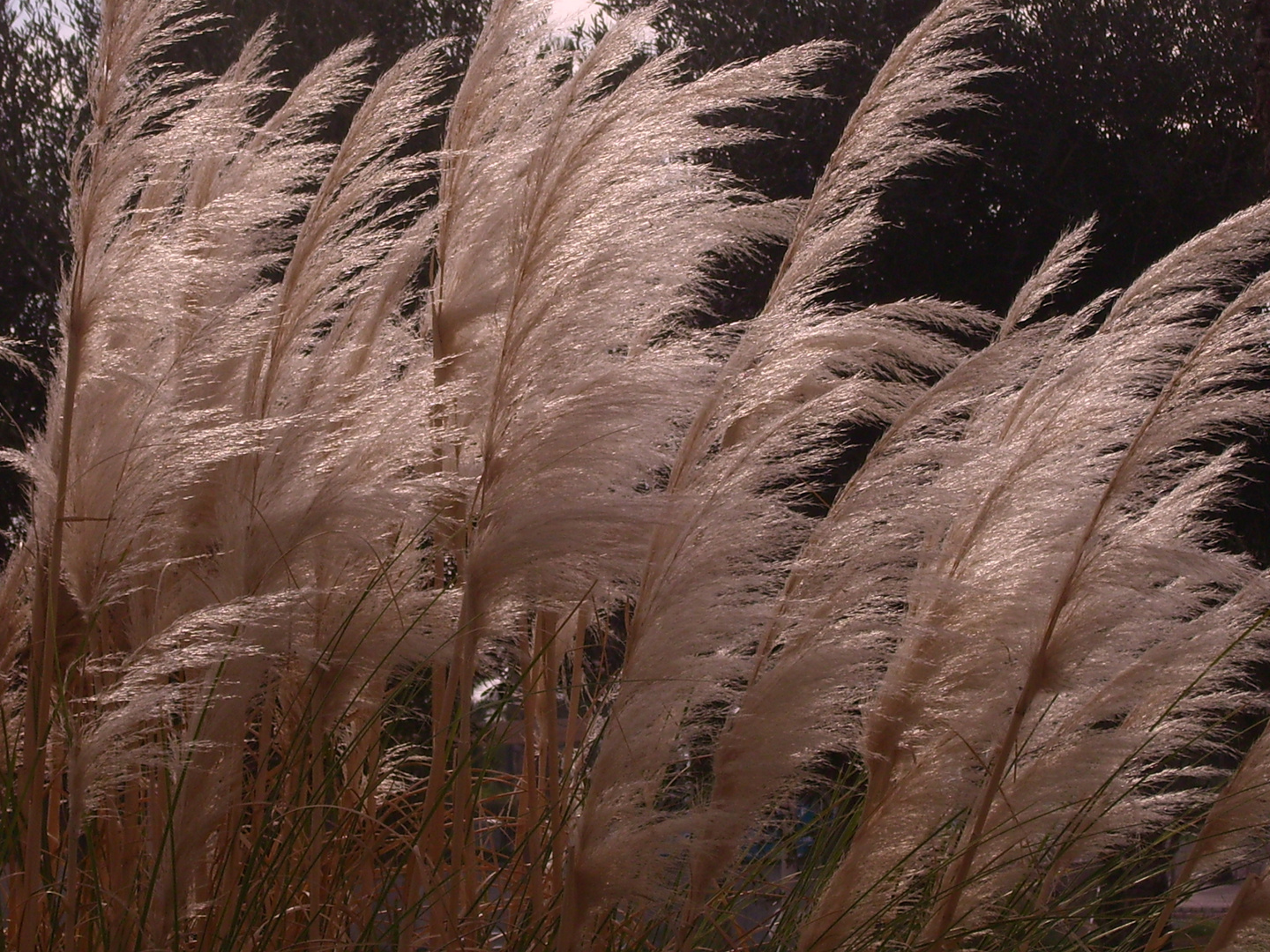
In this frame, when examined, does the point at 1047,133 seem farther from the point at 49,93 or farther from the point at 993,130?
the point at 49,93

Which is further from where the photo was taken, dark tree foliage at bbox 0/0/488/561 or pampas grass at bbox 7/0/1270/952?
dark tree foliage at bbox 0/0/488/561

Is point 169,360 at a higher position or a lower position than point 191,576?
higher

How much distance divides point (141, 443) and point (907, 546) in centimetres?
131

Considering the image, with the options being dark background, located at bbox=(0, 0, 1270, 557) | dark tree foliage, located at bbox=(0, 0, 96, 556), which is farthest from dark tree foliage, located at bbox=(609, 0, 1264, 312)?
dark tree foliage, located at bbox=(0, 0, 96, 556)

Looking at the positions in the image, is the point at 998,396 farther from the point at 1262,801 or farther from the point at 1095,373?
the point at 1262,801

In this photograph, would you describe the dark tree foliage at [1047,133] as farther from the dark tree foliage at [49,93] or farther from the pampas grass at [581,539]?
the pampas grass at [581,539]

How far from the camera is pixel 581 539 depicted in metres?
1.90

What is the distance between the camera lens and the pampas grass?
1908 millimetres

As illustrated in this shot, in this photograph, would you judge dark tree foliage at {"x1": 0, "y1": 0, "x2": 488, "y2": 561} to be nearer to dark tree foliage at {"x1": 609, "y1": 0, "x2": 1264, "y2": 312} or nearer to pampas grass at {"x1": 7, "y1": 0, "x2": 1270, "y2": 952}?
dark tree foliage at {"x1": 609, "y1": 0, "x2": 1264, "y2": 312}

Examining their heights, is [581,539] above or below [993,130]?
below

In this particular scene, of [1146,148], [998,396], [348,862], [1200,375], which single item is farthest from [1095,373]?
[1146,148]

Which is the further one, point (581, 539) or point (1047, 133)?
point (1047, 133)

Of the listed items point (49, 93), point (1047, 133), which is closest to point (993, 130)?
point (1047, 133)

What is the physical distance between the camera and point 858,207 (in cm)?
265
